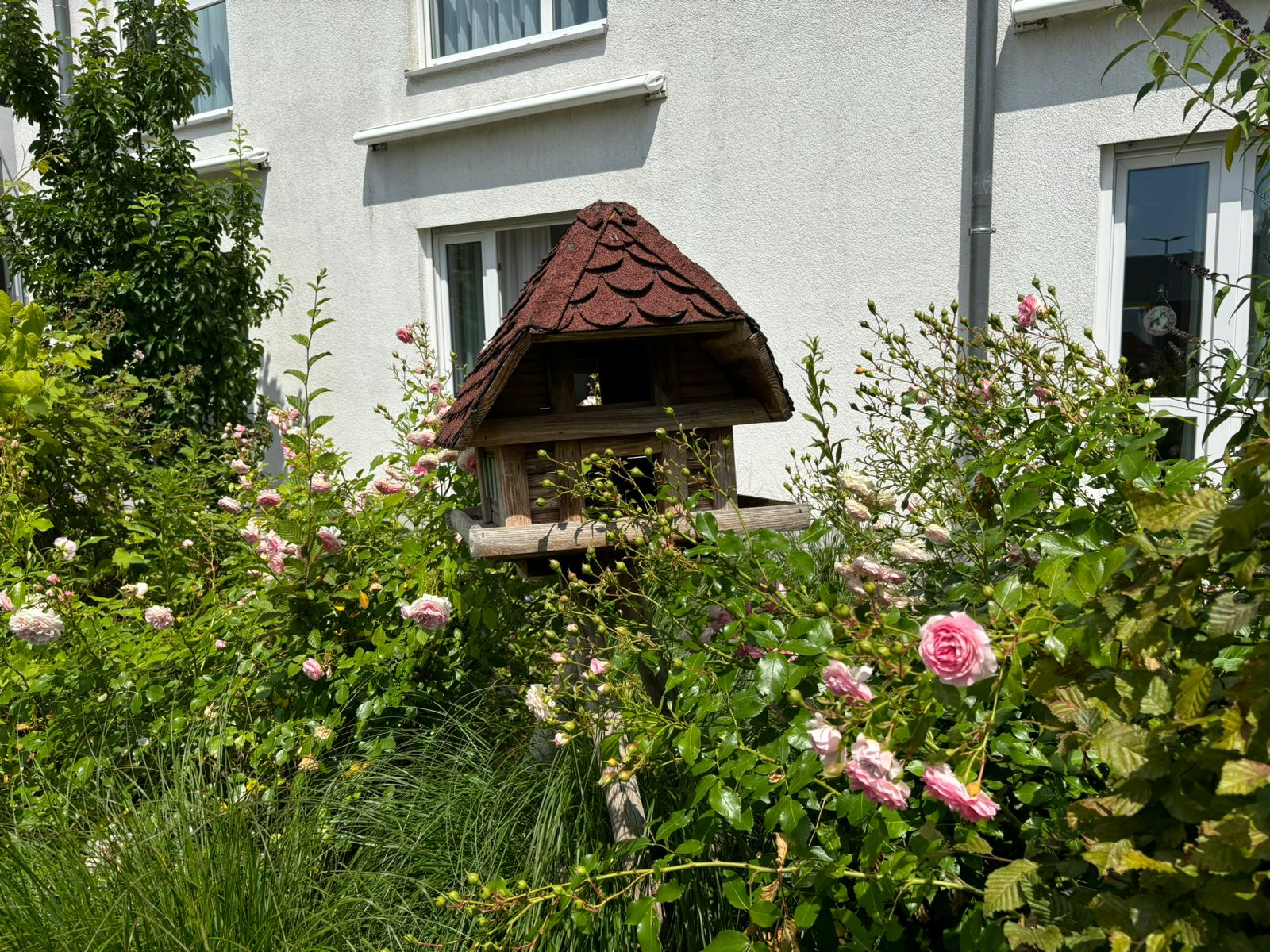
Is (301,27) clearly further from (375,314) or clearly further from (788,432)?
(788,432)

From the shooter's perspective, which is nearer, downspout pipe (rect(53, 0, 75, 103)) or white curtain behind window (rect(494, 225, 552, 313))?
white curtain behind window (rect(494, 225, 552, 313))

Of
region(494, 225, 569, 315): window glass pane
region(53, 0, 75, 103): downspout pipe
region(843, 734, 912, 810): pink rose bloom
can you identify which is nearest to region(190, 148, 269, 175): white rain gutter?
region(53, 0, 75, 103): downspout pipe

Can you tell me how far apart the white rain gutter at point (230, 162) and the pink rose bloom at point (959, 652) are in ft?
25.3

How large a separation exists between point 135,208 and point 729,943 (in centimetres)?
669

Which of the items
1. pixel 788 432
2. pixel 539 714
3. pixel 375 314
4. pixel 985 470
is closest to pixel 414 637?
pixel 539 714

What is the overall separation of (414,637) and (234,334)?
17.3 feet

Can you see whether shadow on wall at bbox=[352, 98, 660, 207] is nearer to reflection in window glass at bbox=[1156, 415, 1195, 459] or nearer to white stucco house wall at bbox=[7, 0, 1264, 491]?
white stucco house wall at bbox=[7, 0, 1264, 491]

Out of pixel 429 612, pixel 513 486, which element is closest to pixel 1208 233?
pixel 513 486

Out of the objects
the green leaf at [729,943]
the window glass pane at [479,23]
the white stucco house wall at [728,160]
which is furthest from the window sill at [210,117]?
the green leaf at [729,943]

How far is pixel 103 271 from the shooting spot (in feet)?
22.9

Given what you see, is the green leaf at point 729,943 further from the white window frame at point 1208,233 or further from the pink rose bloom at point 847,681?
the white window frame at point 1208,233

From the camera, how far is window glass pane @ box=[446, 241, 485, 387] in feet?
23.2

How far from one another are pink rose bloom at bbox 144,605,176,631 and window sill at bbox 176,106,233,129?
21.1 feet

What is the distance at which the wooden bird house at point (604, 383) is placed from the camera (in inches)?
95.0
